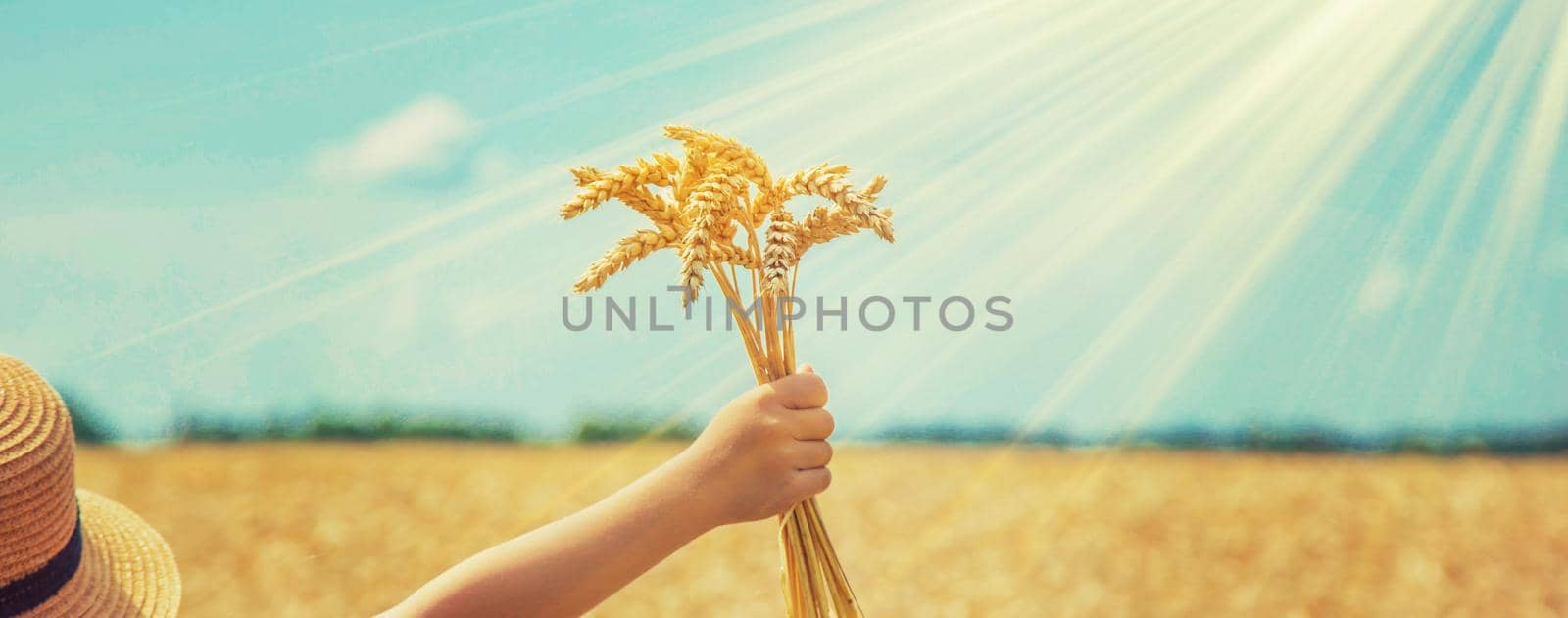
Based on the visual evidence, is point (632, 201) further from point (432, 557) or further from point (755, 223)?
point (432, 557)

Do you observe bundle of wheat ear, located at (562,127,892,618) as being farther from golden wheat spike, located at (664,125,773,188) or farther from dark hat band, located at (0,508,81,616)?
dark hat band, located at (0,508,81,616)

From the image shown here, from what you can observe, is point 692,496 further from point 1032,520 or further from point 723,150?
point 1032,520

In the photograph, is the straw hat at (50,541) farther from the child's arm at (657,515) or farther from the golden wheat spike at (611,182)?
the golden wheat spike at (611,182)

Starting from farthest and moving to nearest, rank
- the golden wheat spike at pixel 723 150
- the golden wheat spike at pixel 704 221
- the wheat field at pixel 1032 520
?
the wheat field at pixel 1032 520 → the golden wheat spike at pixel 723 150 → the golden wheat spike at pixel 704 221

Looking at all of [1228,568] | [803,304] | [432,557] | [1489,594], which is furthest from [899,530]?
[803,304]

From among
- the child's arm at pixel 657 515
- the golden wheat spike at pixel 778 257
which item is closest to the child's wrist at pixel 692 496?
Answer: the child's arm at pixel 657 515

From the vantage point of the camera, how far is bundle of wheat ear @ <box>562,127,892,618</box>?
121 cm

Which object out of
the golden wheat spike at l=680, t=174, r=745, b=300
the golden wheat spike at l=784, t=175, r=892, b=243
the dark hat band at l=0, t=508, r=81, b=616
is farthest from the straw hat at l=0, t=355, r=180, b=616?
the golden wheat spike at l=784, t=175, r=892, b=243

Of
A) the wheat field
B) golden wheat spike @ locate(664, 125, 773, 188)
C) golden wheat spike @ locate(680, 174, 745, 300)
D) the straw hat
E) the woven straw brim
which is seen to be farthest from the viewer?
the wheat field

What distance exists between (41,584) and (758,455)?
115 cm

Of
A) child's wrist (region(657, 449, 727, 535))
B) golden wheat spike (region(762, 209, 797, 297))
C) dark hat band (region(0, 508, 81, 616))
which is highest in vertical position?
golden wheat spike (region(762, 209, 797, 297))

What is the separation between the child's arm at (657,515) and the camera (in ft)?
4.32

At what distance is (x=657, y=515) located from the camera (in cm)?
135

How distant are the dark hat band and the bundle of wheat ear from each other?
106cm
